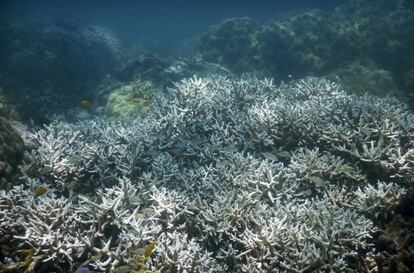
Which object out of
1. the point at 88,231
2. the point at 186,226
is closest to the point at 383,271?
the point at 186,226

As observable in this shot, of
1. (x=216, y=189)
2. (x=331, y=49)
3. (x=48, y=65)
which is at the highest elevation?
(x=331, y=49)

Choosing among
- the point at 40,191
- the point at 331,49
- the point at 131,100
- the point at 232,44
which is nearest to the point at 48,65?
the point at 131,100

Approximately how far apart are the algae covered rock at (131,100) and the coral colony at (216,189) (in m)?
3.10

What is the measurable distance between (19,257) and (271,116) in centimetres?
457

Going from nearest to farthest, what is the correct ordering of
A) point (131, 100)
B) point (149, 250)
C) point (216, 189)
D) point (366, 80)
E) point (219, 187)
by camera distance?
point (149, 250)
point (219, 187)
point (216, 189)
point (131, 100)
point (366, 80)

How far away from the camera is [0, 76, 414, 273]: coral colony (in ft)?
13.0

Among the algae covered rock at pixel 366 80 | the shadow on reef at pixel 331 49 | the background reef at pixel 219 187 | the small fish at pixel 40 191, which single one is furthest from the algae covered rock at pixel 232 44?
the small fish at pixel 40 191

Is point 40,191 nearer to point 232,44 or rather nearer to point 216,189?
point 216,189

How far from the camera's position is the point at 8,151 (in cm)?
571

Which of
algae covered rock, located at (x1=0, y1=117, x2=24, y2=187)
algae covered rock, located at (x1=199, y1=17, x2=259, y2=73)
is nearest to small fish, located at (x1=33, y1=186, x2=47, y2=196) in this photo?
algae covered rock, located at (x1=0, y1=117, x2=24, y2=187)

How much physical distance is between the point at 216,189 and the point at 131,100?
6.56 m

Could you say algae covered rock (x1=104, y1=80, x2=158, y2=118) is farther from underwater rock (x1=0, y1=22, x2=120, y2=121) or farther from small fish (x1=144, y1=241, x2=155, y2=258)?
small fish (x1=144, y1=241, x2=155, y2=258)

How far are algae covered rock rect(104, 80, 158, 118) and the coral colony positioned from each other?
Result: 10.2 ft

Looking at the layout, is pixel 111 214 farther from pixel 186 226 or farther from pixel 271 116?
pixel 271 116
